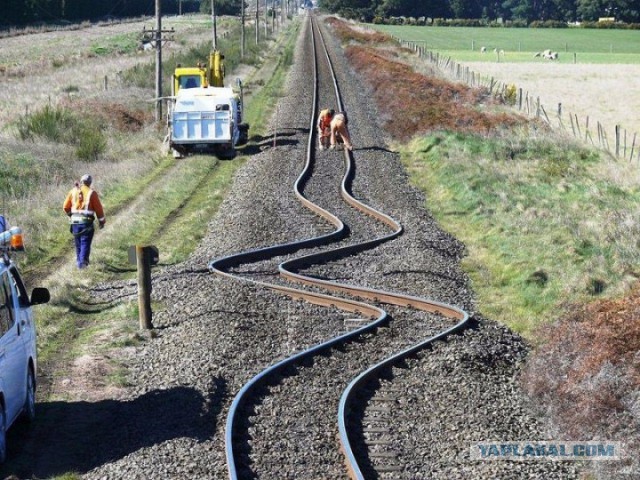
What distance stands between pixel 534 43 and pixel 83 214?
120 metres

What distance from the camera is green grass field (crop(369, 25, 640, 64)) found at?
108062 millimetres

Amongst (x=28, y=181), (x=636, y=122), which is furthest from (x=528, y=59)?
(x=28, y=181)

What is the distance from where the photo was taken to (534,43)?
134 metres

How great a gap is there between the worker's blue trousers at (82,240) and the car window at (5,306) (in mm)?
8085

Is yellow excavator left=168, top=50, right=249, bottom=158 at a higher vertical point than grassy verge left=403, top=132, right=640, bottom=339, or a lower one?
higher

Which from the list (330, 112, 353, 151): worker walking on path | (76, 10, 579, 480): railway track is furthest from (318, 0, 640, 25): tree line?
(76, 10, 579, 480): railway track

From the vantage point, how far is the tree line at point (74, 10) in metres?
120

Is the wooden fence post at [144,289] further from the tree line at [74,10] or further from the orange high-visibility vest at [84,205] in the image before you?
the tree line at [74,10]

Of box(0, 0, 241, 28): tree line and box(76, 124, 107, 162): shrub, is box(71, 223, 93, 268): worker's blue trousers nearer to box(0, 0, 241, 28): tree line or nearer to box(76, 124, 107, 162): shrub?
box(76, 124, 107, 162): shrub

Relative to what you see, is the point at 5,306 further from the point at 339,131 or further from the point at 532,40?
the point at 532,40

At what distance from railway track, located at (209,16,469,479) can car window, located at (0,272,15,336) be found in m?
2.37

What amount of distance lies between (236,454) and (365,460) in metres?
1.23

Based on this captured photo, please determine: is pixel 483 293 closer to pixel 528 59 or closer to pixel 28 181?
pixel 28 181

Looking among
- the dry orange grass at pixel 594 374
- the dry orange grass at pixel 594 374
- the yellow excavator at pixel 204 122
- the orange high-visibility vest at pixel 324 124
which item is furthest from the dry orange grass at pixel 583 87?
the dry orange grass at pixel 594 374
